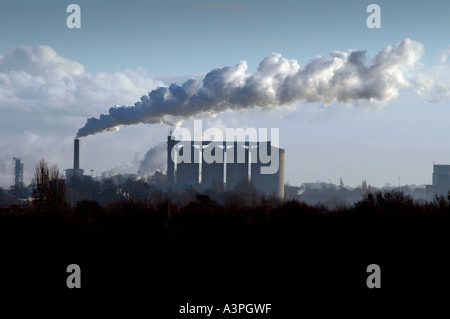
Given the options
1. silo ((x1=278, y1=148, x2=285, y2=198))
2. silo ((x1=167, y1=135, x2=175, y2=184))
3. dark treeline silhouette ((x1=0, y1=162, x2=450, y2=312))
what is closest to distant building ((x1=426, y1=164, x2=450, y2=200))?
silo ((x1=278, y1=148, x2=285, y2=198))

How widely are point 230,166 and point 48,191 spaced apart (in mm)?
123274

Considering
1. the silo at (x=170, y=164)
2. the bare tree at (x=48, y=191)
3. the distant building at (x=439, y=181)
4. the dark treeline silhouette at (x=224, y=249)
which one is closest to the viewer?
the dark treeline silhouette at (x=224, y=249)

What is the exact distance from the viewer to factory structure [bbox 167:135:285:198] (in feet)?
483

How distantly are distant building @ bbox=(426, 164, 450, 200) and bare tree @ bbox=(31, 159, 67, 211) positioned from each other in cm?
14134

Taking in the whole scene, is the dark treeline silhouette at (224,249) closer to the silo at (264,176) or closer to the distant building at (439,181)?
the silo at (264,176)

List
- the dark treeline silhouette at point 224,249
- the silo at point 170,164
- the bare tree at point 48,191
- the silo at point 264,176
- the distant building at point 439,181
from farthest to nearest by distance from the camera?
the distant building at point 439,181, the silo at point 264,176, the silo at point 170,164, the bare tree at point 48,191, the dark treeline silhouette at point 224,249

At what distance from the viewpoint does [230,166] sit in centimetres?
15575

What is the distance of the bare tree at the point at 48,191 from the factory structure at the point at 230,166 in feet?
353

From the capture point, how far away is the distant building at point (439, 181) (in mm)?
163625

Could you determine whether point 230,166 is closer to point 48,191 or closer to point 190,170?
point 190,170

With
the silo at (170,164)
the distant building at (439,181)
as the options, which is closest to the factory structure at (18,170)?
the silo at (170,164)

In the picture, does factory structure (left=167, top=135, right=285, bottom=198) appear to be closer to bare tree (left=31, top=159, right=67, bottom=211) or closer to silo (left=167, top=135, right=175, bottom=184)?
silo (left=167, top=135, right=175, bottom=184)
